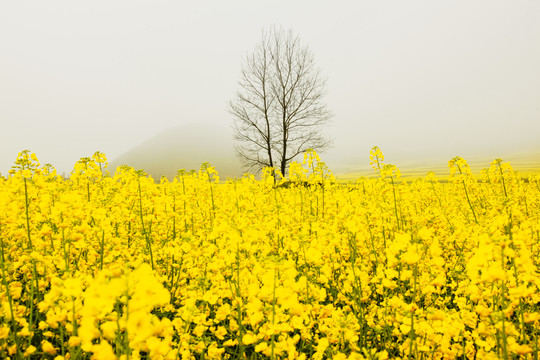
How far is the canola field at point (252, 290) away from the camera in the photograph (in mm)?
1379

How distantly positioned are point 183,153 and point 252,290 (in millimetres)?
140639

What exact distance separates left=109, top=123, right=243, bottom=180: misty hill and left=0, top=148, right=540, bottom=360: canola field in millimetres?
89595

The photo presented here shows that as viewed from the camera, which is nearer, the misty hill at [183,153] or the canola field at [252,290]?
the canola field at [252,290]

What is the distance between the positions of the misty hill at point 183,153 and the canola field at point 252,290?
8960 cm

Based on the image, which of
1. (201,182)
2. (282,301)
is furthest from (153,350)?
(201,182)

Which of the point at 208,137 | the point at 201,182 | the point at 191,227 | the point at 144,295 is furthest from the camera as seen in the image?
the point at 208,137

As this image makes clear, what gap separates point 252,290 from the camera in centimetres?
177

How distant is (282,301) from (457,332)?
1.26 meters

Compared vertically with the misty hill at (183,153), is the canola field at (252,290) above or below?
below

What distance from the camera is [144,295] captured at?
0.96 m

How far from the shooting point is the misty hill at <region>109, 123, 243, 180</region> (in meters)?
108

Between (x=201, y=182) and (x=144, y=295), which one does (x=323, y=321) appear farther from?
(x=201, y=182)

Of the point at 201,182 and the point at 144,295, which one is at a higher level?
the point at 201,182

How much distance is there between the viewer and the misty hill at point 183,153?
355ft
